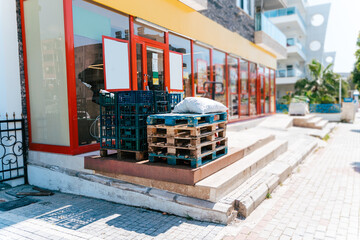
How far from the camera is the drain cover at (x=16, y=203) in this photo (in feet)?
15.1

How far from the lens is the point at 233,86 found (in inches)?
526

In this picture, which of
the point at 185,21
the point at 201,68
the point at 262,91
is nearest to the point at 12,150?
the point at 185,21

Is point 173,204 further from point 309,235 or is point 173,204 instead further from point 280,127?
point 280,127

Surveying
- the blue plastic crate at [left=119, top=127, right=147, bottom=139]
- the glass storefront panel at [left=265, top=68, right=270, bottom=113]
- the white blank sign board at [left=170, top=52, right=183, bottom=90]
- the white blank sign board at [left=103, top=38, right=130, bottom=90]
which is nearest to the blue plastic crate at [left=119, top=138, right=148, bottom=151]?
the blue plastic crate at [left=119, top=127, right=147, bottom=139]

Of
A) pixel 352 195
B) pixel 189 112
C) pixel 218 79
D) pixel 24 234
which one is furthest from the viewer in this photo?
pixel 218 79

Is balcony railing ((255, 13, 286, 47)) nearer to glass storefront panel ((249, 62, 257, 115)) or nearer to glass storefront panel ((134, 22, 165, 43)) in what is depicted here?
glass storefront panel ((249, 62, 257, 115))

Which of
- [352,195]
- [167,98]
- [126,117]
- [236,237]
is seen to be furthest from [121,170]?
[352,195]

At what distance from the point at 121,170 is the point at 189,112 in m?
1.58

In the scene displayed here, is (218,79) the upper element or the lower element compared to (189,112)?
upper

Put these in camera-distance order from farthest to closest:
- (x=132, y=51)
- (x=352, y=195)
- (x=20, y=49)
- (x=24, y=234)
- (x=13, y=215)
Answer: (x=132, y=51) → (x=20, y=49) → (x=352, y=195) → (x=13, y=215) → (x=24, y=234)

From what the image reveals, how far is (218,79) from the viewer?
11844mm

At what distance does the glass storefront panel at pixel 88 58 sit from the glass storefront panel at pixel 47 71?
28 cm

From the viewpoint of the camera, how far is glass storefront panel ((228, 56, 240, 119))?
1301cm

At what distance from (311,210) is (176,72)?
572 cm
